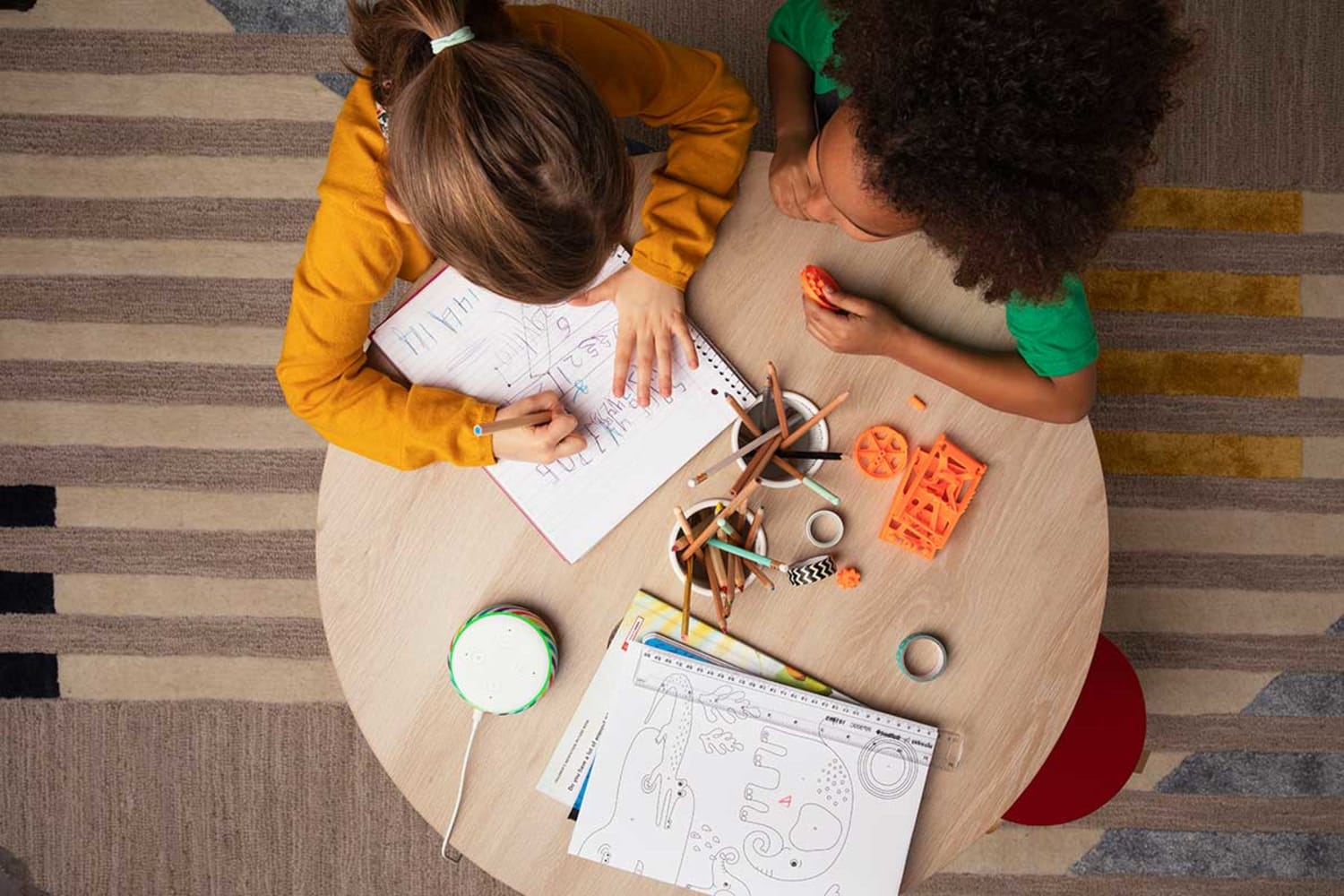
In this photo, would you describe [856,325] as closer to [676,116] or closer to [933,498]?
[933,498]

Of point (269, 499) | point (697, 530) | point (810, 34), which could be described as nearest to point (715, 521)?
point (697, 530)

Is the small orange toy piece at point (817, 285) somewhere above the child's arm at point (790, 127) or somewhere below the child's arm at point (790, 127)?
below

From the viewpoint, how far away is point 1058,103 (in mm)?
636

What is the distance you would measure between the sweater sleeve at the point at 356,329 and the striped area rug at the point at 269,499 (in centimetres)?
56

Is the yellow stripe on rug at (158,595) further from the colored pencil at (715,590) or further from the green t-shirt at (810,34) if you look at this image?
the green t-shirt at (810,34)

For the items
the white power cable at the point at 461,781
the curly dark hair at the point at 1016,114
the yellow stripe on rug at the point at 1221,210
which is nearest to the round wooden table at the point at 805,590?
the white power cable at the point at 461,781

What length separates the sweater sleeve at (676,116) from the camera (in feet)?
2.78

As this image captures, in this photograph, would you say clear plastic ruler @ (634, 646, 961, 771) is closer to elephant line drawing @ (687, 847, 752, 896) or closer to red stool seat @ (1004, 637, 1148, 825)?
elephant line drawing @ (687, 847, 752, 896)

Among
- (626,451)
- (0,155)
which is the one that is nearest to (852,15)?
(626,451)

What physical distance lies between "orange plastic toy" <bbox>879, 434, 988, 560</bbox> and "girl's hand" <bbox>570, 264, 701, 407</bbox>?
0.79 feet

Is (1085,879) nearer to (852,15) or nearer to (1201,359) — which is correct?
(1201,359)

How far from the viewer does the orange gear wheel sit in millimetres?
848

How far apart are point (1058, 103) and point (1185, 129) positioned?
961 mm

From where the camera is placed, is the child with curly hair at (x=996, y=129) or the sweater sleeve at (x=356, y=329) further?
the sweater sleeve at (x=356, y=329)
